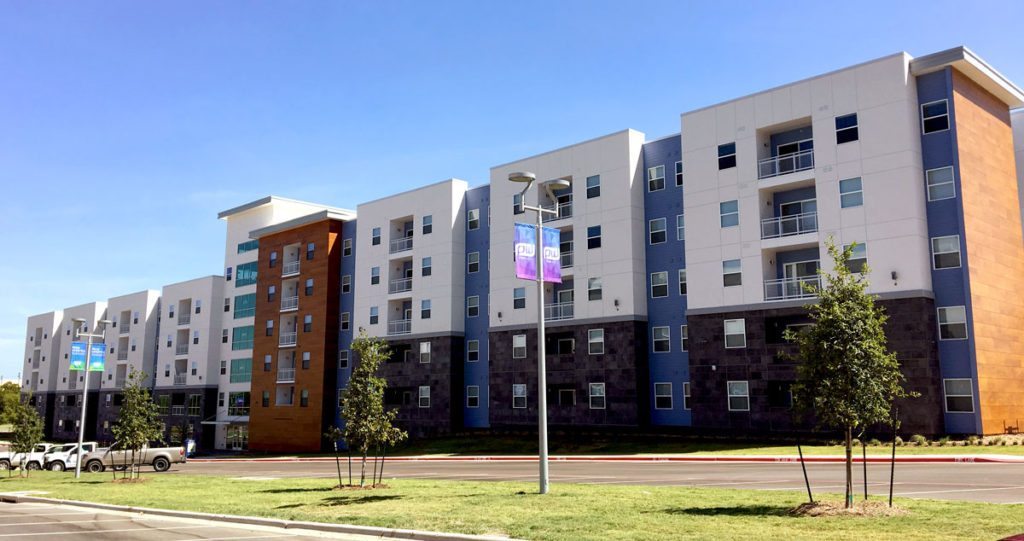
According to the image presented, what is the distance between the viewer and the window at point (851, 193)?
39.8 meters

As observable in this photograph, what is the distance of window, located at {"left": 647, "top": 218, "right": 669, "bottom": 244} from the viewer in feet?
160

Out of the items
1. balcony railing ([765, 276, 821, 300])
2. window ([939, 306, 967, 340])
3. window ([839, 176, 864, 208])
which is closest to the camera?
window ([939, 306, 967, 340])

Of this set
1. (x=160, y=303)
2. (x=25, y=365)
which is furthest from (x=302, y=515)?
(x=25, y=365)

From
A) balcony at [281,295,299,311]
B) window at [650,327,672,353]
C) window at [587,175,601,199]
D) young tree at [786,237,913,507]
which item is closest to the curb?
young tree at [786,237,913,507]

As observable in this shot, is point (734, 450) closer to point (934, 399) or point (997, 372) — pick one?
point (934, 399)

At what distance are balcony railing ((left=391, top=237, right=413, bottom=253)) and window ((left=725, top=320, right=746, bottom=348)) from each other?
2821 cm

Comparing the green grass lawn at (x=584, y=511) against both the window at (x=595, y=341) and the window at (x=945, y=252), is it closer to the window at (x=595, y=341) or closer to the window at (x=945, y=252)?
the window at (x=945, y=252)

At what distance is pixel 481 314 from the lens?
193 ft

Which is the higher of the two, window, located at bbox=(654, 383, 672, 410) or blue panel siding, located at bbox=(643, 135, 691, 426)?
blue panel siding, located at bbox=(643, 135, 691, 426)

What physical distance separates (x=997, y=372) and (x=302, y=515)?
112 feet

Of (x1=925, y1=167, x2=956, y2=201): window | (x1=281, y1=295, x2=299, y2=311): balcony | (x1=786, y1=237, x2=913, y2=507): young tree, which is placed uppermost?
(x1=925, y1=167, x2=956, y2=201): window

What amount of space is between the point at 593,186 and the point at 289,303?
3327 cm

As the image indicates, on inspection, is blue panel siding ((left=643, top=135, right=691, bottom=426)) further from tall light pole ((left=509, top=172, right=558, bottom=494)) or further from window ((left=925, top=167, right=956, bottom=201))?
tall light pole ((left=509, top=172, right=558, bottom=494))

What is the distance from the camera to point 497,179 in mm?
56781
